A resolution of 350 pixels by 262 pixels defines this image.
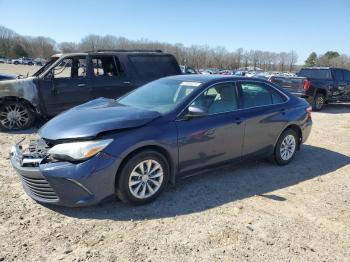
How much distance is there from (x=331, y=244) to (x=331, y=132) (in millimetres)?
6394

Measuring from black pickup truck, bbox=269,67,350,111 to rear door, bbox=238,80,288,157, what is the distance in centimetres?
837

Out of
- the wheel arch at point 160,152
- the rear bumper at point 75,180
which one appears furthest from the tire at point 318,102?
the rear bumper at point 75,180

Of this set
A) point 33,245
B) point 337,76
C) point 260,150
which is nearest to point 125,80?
point 260,150

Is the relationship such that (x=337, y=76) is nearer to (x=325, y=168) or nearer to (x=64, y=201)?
(x=325, y=168)

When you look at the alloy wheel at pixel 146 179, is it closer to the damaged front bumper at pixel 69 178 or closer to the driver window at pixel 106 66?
the damaged front bumper at pixel 69 178

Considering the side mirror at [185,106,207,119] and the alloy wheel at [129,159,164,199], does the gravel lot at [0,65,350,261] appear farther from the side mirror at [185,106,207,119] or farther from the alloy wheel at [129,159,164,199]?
the side mirror at [185,106,207,119]

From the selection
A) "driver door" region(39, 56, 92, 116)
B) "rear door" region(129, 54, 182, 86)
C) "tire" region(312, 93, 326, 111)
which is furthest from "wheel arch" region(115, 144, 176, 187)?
"tire" region(312, 93, 326, 111)

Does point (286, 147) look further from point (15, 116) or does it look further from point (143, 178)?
point (15, 116)

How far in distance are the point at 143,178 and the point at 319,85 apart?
1204cm

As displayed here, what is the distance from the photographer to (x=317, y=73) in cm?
1512

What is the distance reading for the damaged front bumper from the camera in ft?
12.2

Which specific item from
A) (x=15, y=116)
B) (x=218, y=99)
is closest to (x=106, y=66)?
(x=15, y=116)

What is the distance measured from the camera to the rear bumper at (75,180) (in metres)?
3.71

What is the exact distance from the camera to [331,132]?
936cm
